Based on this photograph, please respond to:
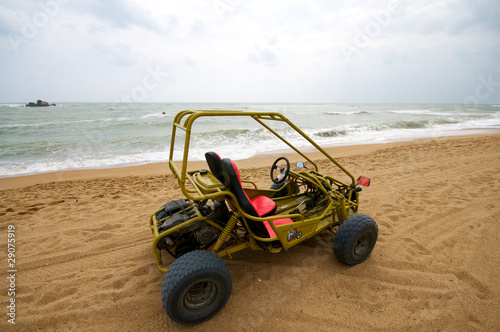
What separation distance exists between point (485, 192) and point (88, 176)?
35.3 feet

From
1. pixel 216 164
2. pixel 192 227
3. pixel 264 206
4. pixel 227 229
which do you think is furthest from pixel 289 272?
pixel 216 164

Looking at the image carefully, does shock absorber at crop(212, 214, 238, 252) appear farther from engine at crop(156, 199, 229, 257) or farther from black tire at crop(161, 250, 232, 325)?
black tire at crop(161, 250, 232, 325)

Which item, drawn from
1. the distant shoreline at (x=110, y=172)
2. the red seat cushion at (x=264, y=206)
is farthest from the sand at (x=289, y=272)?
the distant shoreline at (x=110, y=172)

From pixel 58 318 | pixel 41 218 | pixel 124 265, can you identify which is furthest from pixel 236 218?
pixel 41 218

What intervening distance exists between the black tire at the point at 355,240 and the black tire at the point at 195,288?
152cm

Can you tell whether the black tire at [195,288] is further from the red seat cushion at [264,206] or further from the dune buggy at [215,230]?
the red seat cushion at [264,206]

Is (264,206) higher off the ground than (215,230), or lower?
higher

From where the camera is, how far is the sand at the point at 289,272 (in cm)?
245

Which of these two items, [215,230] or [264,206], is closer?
[215,230]

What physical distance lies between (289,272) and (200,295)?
1.20 m

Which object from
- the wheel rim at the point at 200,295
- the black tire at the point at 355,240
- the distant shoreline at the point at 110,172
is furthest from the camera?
the distant shoreline at the point at 110,172

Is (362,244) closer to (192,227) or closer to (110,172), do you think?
(192,227)

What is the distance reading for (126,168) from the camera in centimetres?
854

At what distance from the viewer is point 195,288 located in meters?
2.46
